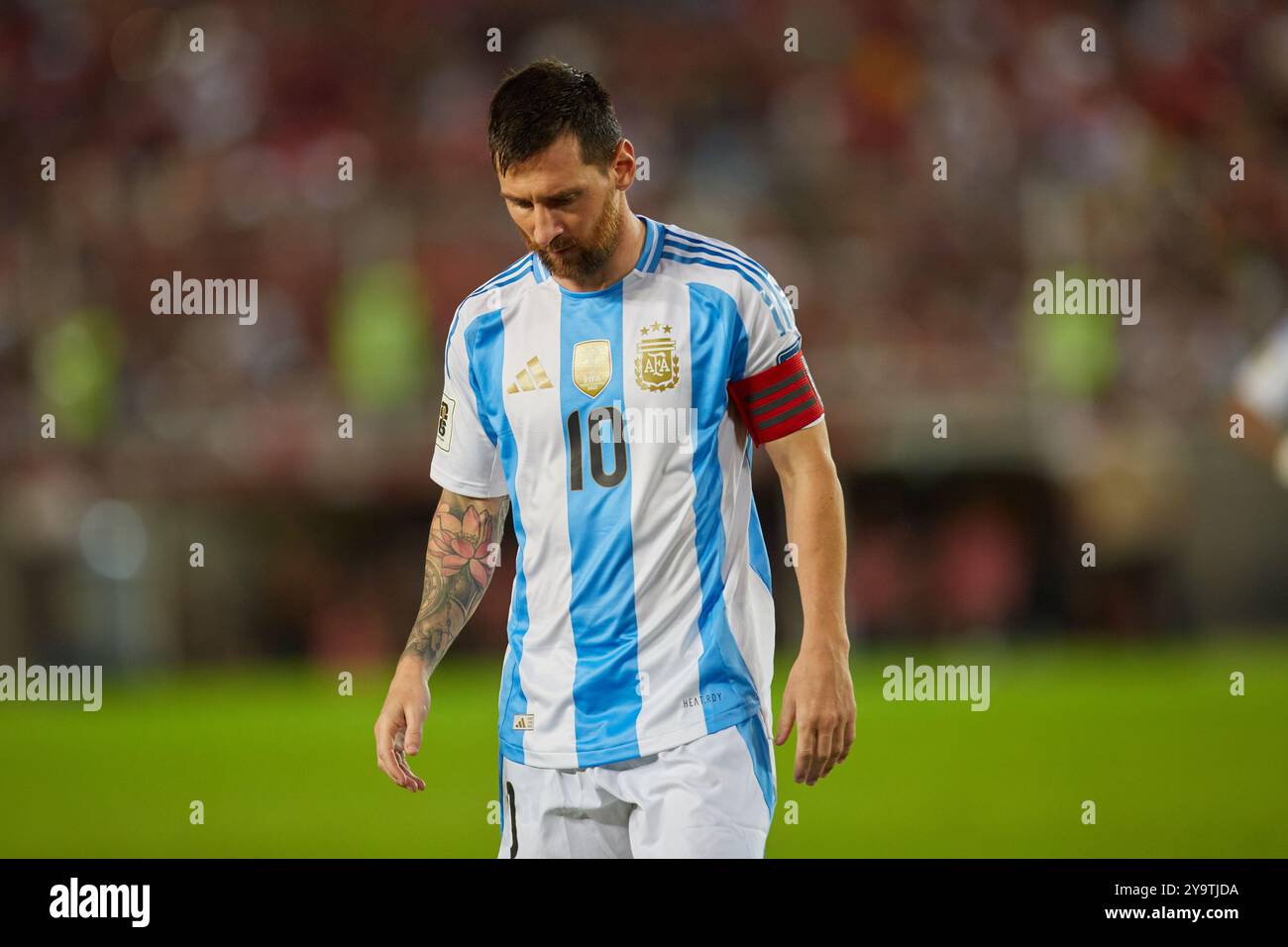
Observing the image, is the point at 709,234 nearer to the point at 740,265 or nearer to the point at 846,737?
the point at 740,265

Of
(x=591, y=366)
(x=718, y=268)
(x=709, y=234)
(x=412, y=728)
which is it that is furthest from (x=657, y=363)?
(x=709, y=234)

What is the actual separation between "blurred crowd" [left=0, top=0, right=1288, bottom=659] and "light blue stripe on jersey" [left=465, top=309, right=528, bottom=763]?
9.79 metres

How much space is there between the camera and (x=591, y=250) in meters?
3.19

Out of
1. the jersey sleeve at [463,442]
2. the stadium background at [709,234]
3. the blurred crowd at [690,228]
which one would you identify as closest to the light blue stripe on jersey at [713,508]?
the jersey sleeve at [463,442]

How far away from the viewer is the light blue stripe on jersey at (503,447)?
3.29 metres

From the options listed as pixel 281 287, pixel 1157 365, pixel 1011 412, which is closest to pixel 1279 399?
Result: pixel 1011 412

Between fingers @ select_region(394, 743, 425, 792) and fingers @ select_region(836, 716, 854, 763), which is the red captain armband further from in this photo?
fingers @ select_region(394, 743, 425, 792)

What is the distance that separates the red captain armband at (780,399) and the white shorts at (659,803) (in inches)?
24.2

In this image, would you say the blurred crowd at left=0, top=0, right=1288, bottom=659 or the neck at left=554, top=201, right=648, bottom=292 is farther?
the blurred crowd at left=0, top=0, right=1288, bottom=659

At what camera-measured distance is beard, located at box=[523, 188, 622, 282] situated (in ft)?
10.4

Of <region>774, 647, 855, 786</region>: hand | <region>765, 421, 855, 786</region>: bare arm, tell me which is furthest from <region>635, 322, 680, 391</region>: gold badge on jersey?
<region>774, 647, 855, 786</region>: hand

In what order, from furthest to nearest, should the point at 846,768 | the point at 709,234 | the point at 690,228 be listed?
the point at 690,228
the point at 709,234
the point at 846,768

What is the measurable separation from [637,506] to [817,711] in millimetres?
577

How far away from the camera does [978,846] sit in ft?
21.6
